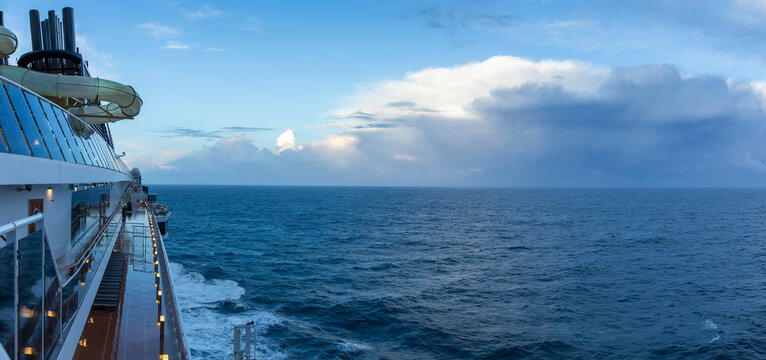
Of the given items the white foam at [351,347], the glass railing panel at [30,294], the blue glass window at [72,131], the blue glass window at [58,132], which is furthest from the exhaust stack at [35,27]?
the glass railing panel at [30,294]

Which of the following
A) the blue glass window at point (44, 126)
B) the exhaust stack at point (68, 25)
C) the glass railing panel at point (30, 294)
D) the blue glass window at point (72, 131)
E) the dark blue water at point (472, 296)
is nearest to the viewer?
the glass railing panel at point (30, 294)

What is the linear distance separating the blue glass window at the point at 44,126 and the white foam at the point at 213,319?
299 inches

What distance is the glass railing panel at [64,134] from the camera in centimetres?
896

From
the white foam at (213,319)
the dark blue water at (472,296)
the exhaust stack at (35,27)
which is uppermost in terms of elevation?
the exhaust stack at (35,27)

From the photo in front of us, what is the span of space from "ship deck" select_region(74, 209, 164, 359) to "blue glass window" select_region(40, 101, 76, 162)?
343 cm

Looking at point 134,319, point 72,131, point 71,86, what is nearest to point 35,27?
point 71,86

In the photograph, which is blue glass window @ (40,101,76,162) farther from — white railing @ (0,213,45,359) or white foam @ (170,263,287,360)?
white foam @ (170,263,287,360)

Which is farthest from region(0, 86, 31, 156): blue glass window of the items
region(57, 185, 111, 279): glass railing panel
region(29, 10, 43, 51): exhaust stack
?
region(29, 10, 43, 51): exhaust stack

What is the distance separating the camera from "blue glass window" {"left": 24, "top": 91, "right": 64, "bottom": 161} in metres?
7.83

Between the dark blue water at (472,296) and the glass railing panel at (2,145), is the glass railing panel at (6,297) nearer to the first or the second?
the glass railing panel at (2,145)

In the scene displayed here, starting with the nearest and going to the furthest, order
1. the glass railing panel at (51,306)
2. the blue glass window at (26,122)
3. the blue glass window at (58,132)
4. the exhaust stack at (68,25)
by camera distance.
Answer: the glass railing panel at (51,306) → the blue glass window at (26,122) → the blue glass window at (58,132) → the exhaust stack at (68,25)

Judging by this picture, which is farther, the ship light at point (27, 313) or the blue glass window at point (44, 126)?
the blue glass window at point (44, 126)

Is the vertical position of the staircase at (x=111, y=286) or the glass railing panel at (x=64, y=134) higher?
the glass railing panel at (x=64, y=134)

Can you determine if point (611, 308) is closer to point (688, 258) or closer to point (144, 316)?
point (688, 258)
